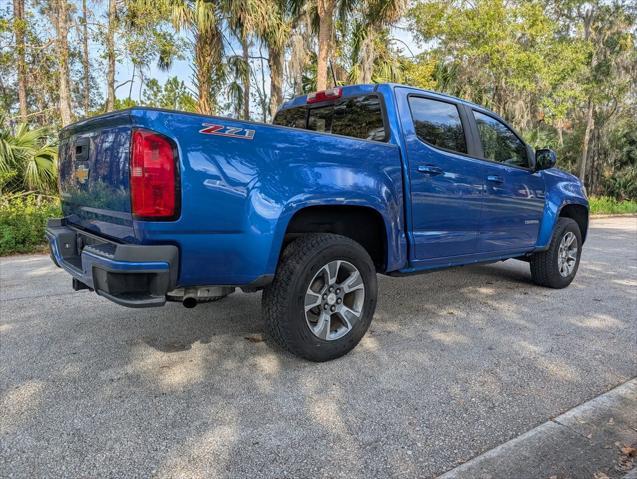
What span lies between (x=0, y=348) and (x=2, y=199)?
6.32 m

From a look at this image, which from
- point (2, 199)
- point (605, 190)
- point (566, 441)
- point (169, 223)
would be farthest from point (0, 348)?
point (605, 190)

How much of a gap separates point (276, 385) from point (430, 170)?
6.63ft

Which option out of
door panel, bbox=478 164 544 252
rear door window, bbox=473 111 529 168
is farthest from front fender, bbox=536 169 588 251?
rear door window, bbox=473 111 529 168

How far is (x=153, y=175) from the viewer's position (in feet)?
8.15

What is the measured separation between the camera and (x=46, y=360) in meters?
3.18

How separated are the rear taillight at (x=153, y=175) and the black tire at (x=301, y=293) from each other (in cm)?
85

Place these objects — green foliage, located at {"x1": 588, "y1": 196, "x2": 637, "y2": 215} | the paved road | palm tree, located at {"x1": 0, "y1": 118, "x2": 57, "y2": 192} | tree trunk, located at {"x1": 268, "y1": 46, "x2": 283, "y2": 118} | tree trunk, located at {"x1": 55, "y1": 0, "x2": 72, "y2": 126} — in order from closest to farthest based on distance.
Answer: the paved road, palm tree, located at {"x1": 0, "y1": 118, "x2": 57, "y2": 192}, tree trunk, located at {"x1": 55, "y1": 0, "x2": 72, "y2": 126}, tree trunk, located at {"x1": 268, "y1": 46, "x2": 283, "y2": 118}, green foliage, located at {"x1": 588, "y1": 196, "x2": 637, "y2": 215}

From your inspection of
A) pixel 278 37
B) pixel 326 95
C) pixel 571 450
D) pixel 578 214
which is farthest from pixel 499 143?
pixel 278 37

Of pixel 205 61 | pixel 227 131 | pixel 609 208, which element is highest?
pixel 205 61

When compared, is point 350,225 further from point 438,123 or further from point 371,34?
point 371,34

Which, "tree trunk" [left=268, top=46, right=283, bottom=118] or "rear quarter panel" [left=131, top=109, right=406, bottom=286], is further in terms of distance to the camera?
"tree trunk" [left=268, top=46, right=283, bottom=118]

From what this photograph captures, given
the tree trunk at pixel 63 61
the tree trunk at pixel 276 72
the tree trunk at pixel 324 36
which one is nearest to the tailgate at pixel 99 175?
the tree trunk at pixel 324 36

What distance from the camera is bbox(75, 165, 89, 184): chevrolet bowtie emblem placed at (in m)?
3.09

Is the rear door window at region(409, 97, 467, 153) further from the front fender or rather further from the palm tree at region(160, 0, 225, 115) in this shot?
the palm tree at region(160, 0, 225, 115)
